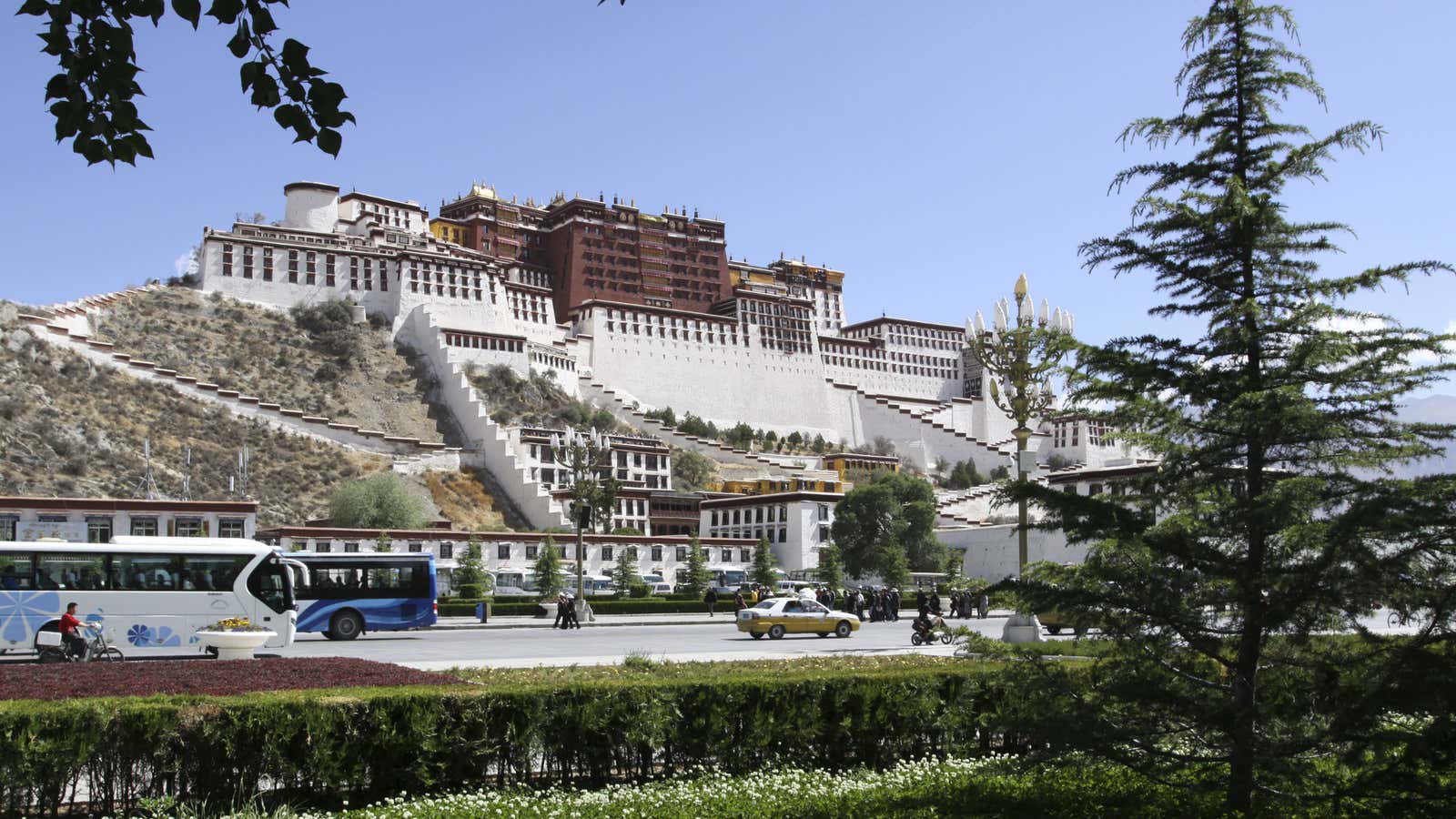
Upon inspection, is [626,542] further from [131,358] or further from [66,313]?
[66,313]

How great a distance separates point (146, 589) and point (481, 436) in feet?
188

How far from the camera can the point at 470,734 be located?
10164mm

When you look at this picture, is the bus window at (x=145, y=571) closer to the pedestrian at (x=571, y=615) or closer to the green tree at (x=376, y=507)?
the pedestrian at (x=571, y=615)

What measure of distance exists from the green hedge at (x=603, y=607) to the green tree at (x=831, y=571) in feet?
40.7

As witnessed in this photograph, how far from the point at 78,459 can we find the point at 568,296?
4718 cm

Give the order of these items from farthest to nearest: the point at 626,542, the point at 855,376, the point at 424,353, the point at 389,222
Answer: the point at 855,376
the point at 389,222
the point at 424,353
the point at 626,542

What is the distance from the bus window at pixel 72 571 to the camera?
75.8 feet

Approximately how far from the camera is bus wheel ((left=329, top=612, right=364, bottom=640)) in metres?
31.0

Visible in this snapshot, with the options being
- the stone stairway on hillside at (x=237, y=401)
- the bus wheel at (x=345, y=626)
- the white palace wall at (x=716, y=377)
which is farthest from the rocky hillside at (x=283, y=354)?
the bus wheel at (x=345, y=626)

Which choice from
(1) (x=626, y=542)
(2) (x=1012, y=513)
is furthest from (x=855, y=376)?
(1) (x=626, y=542)

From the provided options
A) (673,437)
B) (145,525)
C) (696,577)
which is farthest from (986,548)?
(145,525)

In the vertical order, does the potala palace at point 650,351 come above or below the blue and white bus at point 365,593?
above

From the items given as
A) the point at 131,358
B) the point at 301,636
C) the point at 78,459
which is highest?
the point at 131,358

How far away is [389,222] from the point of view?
103 meters
